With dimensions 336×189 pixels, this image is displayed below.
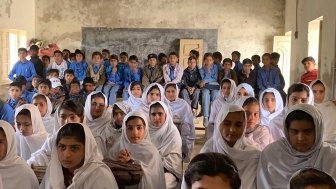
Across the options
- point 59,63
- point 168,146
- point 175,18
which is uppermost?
point 175,18

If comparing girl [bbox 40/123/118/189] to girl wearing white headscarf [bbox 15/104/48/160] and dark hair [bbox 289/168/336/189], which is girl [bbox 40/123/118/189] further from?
girl wearing white headscarf [bbox 15/104/48/160]

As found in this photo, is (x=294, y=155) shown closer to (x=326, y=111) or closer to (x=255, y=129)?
(x=255, y=129)

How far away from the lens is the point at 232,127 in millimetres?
2773

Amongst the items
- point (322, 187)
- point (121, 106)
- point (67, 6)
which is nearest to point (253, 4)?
point (67, 6)

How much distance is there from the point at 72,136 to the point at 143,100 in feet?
11.2

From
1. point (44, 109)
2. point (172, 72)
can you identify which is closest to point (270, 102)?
point (44, 109)

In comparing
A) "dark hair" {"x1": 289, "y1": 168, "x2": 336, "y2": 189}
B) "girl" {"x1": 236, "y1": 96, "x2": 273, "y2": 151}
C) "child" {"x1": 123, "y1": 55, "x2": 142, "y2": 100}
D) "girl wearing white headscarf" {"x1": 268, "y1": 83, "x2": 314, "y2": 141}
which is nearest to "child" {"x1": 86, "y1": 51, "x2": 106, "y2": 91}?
"child" {"x1": 123, "y1": 55, "x2": 142, "y2": 100}

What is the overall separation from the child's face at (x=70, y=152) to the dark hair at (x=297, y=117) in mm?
1163

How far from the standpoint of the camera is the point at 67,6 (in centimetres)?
1107

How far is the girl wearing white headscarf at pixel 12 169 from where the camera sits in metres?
2.59

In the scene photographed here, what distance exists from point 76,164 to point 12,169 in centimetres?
51

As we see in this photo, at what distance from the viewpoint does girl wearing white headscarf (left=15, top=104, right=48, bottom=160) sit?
365 centimetres

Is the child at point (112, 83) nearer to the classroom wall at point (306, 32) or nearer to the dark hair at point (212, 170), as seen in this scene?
the classroom wall at point (306, 32)

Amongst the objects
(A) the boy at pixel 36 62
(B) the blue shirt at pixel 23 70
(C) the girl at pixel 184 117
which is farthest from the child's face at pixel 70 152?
(A) the boy at pixel 36 62
